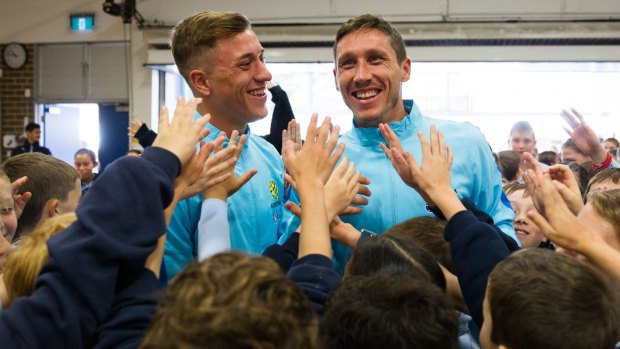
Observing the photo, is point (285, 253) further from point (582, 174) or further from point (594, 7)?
point (594, 7)

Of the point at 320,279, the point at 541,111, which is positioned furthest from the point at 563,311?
the point at 541,111

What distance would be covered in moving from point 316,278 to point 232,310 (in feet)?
1.36

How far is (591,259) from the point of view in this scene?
133cm

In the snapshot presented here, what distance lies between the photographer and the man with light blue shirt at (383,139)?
179 centimetres

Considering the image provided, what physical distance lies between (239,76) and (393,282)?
3.55ft

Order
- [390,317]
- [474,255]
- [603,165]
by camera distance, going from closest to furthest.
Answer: [390,317] → [474,255] → [603,165]

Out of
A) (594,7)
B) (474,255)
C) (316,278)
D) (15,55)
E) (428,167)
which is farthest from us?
(15,55)

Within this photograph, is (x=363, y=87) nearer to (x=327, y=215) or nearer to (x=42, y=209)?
(x=327, y=215)

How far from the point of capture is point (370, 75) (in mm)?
1877

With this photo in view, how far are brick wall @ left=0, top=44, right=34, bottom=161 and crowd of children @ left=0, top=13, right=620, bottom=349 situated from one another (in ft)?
27.4

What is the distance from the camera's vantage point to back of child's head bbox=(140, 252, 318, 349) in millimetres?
751

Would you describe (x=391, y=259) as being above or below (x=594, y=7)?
below

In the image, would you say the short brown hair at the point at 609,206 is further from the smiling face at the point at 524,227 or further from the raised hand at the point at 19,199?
the raised hand at the point at 19,199

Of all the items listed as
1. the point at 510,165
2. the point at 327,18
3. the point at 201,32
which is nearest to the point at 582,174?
the point at 510,165
